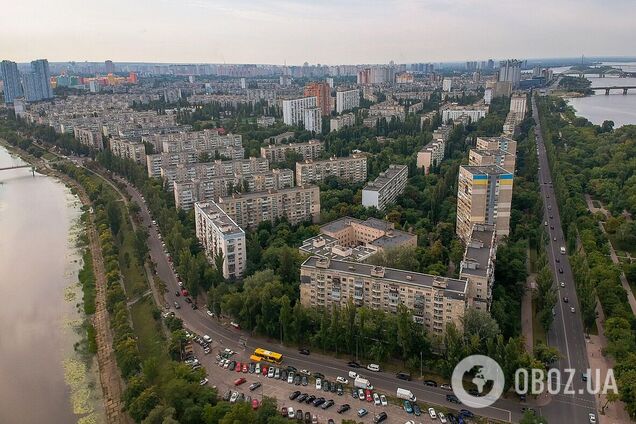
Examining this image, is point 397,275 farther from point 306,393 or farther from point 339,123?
point 339,123

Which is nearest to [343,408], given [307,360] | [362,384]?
[362,384]

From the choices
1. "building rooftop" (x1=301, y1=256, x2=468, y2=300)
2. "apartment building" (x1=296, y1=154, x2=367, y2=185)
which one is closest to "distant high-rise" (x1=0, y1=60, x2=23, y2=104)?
"apartment building" (x1=296, y1=154, x2=367, y2=185)

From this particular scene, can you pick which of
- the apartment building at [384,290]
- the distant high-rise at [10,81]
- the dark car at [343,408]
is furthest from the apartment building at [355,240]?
the distant high-rise at [10,81]

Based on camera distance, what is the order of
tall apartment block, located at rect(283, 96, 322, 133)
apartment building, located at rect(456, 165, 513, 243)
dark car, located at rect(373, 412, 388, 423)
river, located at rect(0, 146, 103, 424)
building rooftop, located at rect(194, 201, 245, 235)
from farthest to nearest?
tall apartment block, located at rect(283, 96, 322, 133) → apartment building, located at rect(456, 165, 513, 243) → building rooftop, located at rect(194, 201, 245, 235) → river, located at rect(0, 146, 103, 424) → dark car, located at rect(373, 412, 388, 423)

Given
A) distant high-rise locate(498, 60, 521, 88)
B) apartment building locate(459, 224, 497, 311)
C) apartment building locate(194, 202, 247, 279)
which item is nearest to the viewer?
apartment building locate(459, 224, 497, 311)

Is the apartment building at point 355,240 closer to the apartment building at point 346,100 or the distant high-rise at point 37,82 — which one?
the apartment building at point 346,100

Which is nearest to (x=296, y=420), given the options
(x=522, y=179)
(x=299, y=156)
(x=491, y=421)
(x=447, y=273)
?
(x=491, y=421)

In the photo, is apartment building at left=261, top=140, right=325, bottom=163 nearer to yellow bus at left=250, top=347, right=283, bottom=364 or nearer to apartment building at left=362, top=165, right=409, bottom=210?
apartment building at left=362, top=165, right=409, bottom=210
